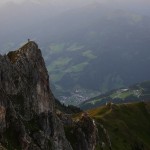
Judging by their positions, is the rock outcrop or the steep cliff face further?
the rock outcrop

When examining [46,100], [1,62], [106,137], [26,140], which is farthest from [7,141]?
[106,137]

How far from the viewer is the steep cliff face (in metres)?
70.9

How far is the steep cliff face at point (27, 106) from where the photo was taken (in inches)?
2790

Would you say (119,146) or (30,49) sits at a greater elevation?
(30,49)

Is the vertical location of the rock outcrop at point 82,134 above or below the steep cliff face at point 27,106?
below

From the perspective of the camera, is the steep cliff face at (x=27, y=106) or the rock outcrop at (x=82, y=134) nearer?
the steep cliff face at (x=27, y=106)

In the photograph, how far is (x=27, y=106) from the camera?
8488 centimetres

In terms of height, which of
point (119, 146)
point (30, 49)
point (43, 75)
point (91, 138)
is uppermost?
point (30, 49)

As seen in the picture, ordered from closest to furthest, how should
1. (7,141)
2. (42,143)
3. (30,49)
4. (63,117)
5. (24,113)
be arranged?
(7,141), (42,143), (24,113), (30,49), (63,117)

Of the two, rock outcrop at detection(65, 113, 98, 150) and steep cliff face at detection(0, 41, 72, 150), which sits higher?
steep cliff face at detection(0, 41, 72, 150)

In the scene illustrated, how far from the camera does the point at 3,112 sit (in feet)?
230

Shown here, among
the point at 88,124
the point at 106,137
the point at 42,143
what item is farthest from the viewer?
the point at 106,137

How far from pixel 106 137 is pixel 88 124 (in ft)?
280

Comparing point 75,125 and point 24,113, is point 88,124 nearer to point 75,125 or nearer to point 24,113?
point 75,125
